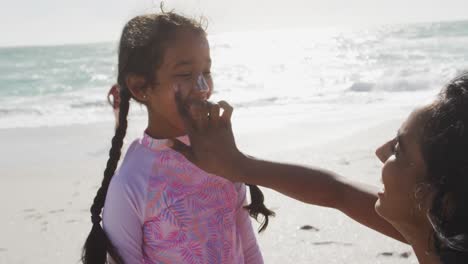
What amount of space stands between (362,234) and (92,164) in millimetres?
3415

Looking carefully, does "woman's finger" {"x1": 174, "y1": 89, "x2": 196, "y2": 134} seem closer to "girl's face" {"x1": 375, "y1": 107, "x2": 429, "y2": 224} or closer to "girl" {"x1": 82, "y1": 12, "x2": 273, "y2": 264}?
"girl" {"x1": 82, "y1": 12, "x2": 273, "y2": 264}

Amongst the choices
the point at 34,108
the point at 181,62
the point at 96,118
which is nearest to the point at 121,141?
the point at 181,62

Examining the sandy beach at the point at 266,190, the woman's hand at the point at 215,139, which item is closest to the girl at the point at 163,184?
the woman's hand at the point at 215,139

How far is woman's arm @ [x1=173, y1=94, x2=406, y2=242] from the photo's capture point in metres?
1.36

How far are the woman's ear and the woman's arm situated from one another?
0.66 ft

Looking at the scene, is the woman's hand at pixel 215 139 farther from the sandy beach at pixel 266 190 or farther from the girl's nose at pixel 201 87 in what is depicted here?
the sandy beach at pixel 266 190

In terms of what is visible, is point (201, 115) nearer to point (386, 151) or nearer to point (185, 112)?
point (185, 112)

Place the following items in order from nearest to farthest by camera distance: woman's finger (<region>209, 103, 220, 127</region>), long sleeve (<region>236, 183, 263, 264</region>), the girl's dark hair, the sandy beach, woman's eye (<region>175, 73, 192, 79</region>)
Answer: the girl's dark hair < woman's finger (<region>209, 103, 220, 127</region>) < woman's eye (<region>175, 73, 192, 79</region>) < long sleeve (<region>236, 183, 263, 264</region>) < the sandy beach

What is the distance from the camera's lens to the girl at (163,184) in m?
1.62

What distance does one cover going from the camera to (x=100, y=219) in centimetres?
173

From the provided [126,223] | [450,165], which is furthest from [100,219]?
[450,165]

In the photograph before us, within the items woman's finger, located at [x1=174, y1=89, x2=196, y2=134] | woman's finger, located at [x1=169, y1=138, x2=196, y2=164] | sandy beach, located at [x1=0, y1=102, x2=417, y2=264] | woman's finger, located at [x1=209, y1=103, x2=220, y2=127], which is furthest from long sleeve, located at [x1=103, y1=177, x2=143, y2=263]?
sandy beach, located at [x1=0, y1=102, x2=417, y2=264]

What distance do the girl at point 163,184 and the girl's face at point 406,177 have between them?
0.53 meters

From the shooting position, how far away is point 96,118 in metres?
10.2
